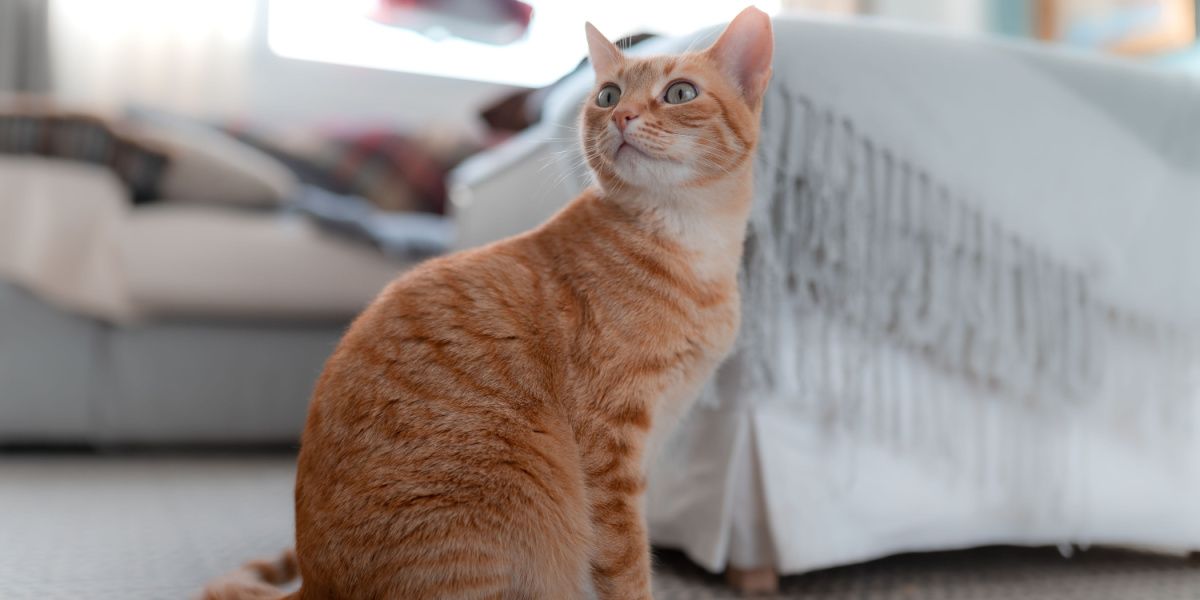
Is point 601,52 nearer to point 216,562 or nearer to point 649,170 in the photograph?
point 649,170

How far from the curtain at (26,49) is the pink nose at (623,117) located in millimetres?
3514

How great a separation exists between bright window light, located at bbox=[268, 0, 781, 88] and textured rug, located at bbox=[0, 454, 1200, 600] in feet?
8.90

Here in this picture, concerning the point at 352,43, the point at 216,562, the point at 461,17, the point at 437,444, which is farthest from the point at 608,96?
the point at 352,43

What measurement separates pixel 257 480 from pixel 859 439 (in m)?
1.35

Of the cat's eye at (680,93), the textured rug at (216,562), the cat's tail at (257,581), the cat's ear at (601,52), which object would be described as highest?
the cat's ear at (601,52)

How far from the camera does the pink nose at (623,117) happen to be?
889 mm

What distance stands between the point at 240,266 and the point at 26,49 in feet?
7.07

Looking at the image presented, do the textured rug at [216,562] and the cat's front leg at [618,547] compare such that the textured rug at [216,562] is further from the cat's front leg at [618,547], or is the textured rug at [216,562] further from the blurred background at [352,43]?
the blurred background at [352,43]

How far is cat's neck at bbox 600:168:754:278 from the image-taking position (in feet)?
3.04

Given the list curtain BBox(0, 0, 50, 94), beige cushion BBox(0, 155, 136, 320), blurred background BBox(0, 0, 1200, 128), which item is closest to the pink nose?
beige cushion BBox(0, 155, 136, 320)

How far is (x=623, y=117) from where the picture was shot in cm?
89

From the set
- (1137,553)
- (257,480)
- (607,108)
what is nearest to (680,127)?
(607,108)

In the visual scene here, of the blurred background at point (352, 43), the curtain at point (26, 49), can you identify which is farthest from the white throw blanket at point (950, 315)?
the curtain at point (26, 49)

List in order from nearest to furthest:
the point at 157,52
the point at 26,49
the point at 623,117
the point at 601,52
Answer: the point at 623,117 → the point at 601,52 → the point at 26,49 → the point at 157,52
